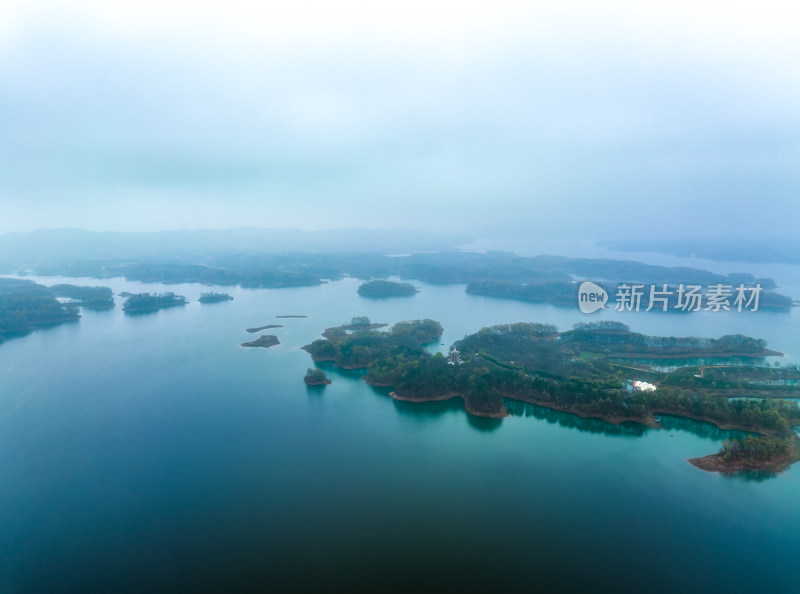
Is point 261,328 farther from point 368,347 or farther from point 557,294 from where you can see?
point 557,294

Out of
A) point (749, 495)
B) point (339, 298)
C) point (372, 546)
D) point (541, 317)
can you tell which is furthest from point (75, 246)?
point (749, 495)

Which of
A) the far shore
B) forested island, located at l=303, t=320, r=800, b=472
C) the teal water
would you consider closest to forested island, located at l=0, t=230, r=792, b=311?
the far shore

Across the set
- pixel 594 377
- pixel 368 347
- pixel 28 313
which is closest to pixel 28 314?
pixel 28 313

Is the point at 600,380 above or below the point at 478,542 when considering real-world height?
above

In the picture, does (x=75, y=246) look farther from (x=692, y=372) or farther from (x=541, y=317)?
(x=692, y=372)

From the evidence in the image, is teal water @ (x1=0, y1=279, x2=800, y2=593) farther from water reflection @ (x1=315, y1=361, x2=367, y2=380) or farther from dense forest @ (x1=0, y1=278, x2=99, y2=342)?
dense forest @ (x1=0, y1=278, x2=99, y2=342)

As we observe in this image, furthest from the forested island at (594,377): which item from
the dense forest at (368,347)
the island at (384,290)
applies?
the island at (384,290)
